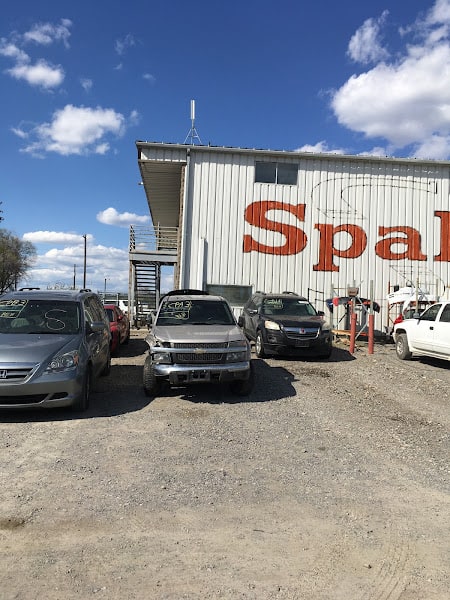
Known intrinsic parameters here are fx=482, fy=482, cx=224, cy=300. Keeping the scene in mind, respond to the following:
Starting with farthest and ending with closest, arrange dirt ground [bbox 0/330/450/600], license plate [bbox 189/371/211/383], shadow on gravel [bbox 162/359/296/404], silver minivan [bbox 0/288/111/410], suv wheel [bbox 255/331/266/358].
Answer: suv wheel [bbox 255/331/266/358] → shadow on gravel [bbox 162/359/296/404] → license plate [bbox 189/371/211/383] → silver minivan [bbox 0/288/111/410] → dirt ground [bbox 0/330/450/600]

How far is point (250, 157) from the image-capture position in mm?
19000

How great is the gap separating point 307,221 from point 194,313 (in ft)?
37.3

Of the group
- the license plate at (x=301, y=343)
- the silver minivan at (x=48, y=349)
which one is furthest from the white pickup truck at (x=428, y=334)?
the silver minivan at (x=48, y=349)

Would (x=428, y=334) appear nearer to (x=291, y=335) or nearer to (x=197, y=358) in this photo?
(x=291, y=335)

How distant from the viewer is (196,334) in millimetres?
7816

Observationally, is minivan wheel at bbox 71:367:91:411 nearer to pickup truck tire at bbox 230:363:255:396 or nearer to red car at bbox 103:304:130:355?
pickup truck tire at bbox 230:363:255:396

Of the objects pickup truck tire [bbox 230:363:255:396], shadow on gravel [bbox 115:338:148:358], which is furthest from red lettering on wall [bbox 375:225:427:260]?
pickup truck tire [bbox 230:363:255:396]

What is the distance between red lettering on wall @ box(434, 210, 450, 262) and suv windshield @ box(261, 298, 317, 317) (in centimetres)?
889

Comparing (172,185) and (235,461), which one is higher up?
(172,185)

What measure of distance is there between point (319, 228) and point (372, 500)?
52.4 ft

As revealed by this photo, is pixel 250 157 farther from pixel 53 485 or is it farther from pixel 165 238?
pixel 53 485

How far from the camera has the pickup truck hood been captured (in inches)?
297

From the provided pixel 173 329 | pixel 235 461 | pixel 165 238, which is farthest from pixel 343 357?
pixel 165 238

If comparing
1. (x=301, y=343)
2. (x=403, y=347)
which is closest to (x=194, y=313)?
(x=301, y=343)
